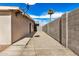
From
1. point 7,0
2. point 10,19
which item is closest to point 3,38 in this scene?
point 10,19

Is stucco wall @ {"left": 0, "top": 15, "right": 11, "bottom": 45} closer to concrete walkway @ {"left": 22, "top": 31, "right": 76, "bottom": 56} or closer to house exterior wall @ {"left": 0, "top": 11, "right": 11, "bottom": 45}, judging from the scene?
house exterior wall @ {"left": 0, "top": 11, "right": 11, "bottom": 45}

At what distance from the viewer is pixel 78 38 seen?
9000 mm

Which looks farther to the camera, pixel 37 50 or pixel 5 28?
pixel 5 28

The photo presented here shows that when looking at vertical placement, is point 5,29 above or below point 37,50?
above

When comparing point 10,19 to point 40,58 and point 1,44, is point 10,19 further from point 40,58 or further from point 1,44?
point 40,58

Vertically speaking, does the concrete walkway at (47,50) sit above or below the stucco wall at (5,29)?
below

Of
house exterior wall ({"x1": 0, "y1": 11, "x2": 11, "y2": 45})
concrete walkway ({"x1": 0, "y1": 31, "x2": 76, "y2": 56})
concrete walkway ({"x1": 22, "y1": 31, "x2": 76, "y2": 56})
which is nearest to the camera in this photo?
concrete walkway ({"x1": 0, "y1": 31, "x2": 76, "y2": 56})

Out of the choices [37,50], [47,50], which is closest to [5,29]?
[37,50]

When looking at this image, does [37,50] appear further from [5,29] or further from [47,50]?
[5,29]

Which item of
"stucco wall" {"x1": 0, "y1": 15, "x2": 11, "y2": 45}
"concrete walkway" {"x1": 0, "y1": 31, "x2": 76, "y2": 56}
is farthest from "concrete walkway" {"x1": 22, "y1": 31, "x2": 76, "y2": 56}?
"stucco wall" {"x1": 0, "y1": 15, "x2": 11, "y2": 45}

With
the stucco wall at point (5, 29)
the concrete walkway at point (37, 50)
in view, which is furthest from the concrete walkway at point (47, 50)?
the stucco wall at point (5, 29)

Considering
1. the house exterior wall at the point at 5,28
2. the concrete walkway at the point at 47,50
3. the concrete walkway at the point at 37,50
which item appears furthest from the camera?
the house exterior wall at the point at 5,28

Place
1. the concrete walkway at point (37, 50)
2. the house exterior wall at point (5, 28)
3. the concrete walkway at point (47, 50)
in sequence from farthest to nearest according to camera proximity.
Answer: the house exterior wall at point (5, 28), the concrete walkway at point (47, 50), the concrete walkway at point (37, 50)

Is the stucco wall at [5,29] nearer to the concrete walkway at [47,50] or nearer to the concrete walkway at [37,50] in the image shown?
the concrete walkway at [37,50]
